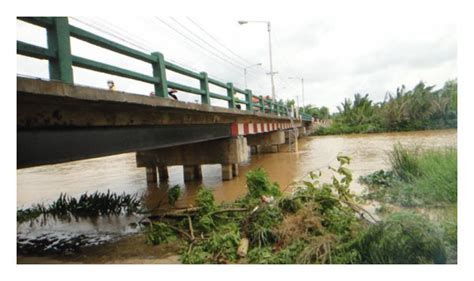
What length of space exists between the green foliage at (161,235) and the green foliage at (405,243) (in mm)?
2211

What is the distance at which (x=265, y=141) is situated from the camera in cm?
1841

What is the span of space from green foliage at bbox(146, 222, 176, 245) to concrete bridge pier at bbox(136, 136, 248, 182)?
5.22m

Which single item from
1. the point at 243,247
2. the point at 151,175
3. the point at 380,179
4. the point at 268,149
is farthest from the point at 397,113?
the point at 243,247

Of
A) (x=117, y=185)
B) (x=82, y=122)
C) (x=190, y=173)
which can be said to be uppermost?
(x=82, y=122)

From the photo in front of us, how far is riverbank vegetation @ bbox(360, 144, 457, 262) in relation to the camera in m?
3.46

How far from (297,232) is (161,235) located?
5.46 feet

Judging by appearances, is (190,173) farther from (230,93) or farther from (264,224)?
(264,224)

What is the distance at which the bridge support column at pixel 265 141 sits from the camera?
59.7 feet

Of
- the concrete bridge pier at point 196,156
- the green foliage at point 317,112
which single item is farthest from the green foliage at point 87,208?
the green foliage at point 317,112

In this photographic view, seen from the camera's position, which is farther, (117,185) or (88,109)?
(117,185)

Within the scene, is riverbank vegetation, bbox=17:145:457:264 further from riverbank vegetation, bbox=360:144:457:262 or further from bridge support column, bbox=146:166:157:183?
bridge support column, bbox=146:166:157:183

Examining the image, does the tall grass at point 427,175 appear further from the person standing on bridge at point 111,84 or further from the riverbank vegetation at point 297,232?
the person standing on bridge at point 111,84
